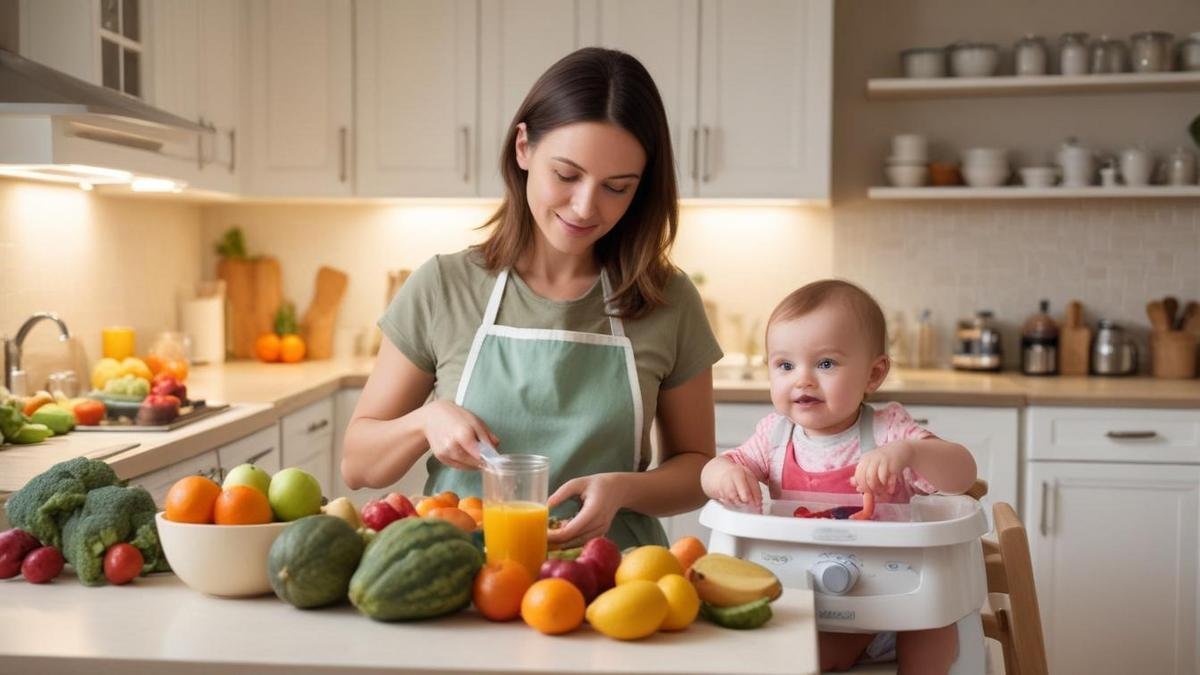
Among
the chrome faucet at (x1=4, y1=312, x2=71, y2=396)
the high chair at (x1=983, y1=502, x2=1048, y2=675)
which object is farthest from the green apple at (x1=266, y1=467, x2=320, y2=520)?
the chrome faucet at (x1=4, y1=312, x2=71, y2=396)

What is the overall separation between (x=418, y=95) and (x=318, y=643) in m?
3.02

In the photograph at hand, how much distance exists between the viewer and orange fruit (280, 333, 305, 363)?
4172 millimetres

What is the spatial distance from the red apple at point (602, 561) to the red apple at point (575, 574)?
1 centimetres

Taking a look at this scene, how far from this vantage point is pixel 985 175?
3895 mm

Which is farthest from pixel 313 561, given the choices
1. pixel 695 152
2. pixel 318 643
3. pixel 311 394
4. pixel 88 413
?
pixel 695 152

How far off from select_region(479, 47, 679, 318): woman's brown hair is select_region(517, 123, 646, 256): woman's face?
0.8 inches

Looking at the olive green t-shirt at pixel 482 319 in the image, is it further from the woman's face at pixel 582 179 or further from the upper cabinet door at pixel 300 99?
the upper cabinet door at pixel 300 99

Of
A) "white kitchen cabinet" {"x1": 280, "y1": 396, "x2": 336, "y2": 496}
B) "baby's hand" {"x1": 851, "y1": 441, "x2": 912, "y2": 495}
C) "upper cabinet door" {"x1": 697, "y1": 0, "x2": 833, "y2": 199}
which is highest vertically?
"upper cabinet door" {"x1": 697, "y1": 0, "x2": 833, "y2": 199}

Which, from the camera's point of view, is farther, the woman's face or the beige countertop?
the beige countertop

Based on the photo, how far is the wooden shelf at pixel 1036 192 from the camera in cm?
378

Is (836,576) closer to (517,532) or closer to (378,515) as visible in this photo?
(517,532)

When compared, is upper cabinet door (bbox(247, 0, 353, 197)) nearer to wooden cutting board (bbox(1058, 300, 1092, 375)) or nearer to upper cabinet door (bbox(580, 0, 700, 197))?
upper cabinet door (bbox(580, 0, 700, 197))

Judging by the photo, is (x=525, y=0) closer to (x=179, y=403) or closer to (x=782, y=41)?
(x=782, y=41)

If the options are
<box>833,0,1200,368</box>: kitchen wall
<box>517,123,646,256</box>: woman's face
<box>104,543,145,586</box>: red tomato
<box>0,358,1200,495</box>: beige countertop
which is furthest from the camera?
<box>833,0,1200,368</box>: kitchen wall
